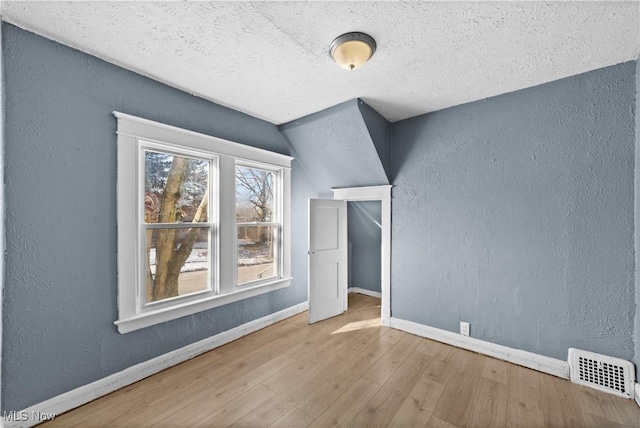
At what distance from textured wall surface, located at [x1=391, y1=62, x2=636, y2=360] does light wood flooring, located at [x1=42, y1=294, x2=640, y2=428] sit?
0.39 m

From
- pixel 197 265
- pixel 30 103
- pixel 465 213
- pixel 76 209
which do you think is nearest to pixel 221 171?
pixel 197 265

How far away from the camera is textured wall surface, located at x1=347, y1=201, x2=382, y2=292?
4090mm

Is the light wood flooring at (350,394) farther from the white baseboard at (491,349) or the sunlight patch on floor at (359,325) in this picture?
the sunlight patch on floor at (359,325)

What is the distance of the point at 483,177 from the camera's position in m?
2.50

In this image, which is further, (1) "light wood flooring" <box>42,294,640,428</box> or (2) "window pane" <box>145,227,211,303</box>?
(2) "window pane" <box>145,227,211,303</box>

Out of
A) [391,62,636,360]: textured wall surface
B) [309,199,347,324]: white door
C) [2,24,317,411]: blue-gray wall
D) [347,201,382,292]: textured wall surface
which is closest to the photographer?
[2,24,317,411]: blue-gray wall

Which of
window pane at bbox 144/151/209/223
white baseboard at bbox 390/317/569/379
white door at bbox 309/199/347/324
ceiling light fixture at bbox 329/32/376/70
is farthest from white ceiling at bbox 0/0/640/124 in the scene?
white baseboard at bbox 390/317/569/379

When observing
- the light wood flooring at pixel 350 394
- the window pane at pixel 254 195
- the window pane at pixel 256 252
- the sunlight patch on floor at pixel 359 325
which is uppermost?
the window pane at pixel 254 195

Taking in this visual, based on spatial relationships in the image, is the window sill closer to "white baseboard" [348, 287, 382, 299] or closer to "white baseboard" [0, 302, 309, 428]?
"white baseboard" [0, 302, 309, 428]

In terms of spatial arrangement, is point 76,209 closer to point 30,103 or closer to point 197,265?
point 30,103

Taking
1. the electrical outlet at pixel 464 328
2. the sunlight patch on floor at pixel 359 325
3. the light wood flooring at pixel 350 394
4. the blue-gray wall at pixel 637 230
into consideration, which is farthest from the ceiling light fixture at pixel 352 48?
the sunlight patch on floor at pixel 359 325

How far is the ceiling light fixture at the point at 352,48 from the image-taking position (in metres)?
1.59

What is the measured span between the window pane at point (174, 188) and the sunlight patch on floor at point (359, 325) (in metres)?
2.01

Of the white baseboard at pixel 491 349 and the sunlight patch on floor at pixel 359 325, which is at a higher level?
the white baseboard at pixel 491 349
